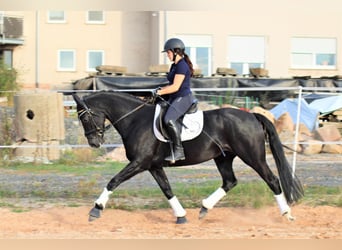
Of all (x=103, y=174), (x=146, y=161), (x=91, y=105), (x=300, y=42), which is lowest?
(x=103, y=174)

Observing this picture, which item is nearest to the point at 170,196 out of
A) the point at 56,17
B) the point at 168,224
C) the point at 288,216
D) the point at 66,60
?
the point at 168,224

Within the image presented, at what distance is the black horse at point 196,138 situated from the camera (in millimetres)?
9297

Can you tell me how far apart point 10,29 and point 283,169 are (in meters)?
31.3

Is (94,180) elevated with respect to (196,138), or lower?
lower

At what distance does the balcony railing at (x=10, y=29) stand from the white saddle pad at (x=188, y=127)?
30507mm

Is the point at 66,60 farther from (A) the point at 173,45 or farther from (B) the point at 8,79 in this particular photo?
(A) the point at 173,45

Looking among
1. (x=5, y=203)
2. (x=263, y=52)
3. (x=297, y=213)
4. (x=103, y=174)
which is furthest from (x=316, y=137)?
(x=263, y=52)

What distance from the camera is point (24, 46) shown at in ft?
128

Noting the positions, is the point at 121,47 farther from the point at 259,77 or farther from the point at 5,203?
the point at 5,203

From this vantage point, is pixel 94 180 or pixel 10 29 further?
pixel 10 29

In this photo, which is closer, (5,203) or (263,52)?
(5,203)

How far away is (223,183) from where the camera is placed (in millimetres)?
9820

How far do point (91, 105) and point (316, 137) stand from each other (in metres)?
12.4

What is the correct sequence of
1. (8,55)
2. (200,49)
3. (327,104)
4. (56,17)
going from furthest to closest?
(8,55) < (56,17) < (200,49) < (327,104)
